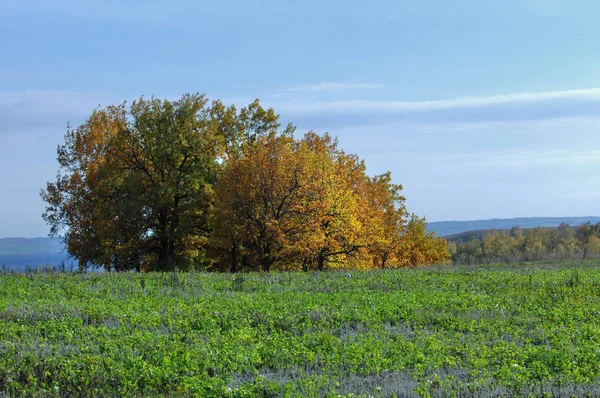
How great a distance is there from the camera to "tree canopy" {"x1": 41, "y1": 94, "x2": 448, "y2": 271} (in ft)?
122

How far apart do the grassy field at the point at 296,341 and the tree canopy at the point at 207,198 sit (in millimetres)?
17406

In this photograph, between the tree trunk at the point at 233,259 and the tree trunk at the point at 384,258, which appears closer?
the tree trunk at the point at 233,259

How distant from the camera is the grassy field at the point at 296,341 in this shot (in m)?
8.76

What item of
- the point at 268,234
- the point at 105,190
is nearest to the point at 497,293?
the point at 268,234

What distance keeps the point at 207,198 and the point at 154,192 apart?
161 inches

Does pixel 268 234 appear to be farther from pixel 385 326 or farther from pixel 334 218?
pixel 385 326

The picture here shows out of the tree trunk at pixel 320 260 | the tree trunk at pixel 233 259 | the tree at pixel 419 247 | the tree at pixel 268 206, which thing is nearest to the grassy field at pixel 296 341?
the tree at pixel 268 206

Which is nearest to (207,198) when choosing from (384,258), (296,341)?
(384,258)

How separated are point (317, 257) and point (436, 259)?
3491cm

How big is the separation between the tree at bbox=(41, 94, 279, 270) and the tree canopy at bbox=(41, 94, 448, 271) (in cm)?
8

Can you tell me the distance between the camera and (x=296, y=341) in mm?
11297

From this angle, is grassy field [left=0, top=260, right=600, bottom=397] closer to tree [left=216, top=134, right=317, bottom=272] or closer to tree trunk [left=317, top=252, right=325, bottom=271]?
tree [left=216, top=134, right=317, bottom=272]

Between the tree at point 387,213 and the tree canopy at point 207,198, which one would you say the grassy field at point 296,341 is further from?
the tree at point 387,213

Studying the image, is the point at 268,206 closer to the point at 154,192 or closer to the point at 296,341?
the point at 154,192
